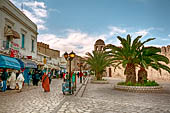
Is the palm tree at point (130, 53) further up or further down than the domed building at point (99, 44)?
further down

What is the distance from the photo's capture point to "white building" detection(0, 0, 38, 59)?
1547 centimetres

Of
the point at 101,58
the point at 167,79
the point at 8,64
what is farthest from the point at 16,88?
the point at 167,79

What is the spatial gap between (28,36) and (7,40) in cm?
584

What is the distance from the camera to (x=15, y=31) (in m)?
17.7

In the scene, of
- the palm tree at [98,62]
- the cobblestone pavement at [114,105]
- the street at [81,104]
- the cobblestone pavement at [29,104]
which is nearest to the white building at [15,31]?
the cobblestone pavement at [29,104]

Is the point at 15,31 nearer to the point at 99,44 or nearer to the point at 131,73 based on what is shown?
the point at 131,73

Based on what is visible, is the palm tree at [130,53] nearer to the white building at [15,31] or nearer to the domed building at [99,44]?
the white building at [15,31]

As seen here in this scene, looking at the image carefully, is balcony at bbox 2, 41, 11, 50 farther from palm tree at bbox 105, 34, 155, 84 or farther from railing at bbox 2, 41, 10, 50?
palm tree at bbox 105, 34, 155, 84

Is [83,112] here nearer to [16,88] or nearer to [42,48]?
[16,88]

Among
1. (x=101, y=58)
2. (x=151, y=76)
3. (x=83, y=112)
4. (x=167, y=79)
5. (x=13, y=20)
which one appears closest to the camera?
(x=83, y=112)

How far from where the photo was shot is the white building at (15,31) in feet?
50.7

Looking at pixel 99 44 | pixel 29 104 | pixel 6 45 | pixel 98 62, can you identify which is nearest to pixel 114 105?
pixel 29 104

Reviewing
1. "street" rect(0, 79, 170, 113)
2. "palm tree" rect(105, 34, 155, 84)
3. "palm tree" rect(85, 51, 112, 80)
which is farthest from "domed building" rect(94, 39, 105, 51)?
"street" rect(0, 79, 170, 113)

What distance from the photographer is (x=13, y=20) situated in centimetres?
1775
